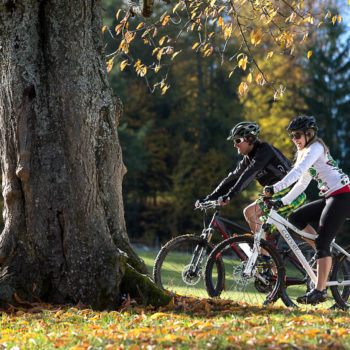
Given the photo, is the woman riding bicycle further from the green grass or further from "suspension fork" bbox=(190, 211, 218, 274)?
"suspension fork" bbox=(190, 211, 218, 274)

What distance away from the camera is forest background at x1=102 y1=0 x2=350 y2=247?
1184 inches

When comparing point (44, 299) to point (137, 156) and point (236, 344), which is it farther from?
point (137, 156)

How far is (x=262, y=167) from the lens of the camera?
7125 mm

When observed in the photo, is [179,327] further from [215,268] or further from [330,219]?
[330,219]

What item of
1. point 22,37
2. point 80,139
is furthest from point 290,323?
point 22,37

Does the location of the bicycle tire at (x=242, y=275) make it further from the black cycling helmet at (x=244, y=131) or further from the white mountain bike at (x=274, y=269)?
the black cycling helmet at (x=244, y=131)

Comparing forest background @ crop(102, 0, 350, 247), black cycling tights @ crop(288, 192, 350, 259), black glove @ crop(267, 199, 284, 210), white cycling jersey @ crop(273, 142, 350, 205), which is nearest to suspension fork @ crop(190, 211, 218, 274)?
black glove @ crop(267, 199, 284, 210)

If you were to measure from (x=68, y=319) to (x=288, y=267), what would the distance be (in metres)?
2.62

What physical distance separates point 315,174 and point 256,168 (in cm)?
79

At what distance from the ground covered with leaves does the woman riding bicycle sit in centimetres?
46

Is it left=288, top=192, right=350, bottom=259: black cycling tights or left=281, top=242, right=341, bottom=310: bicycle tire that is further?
left=281, top=242, right=341, bottom=310: bicycle tire

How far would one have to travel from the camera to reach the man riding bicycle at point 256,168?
705cm

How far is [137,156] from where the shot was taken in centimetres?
3288

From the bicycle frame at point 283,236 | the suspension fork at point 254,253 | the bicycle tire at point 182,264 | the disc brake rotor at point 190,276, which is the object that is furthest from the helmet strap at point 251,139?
the disc brake rotor at point 190,276
